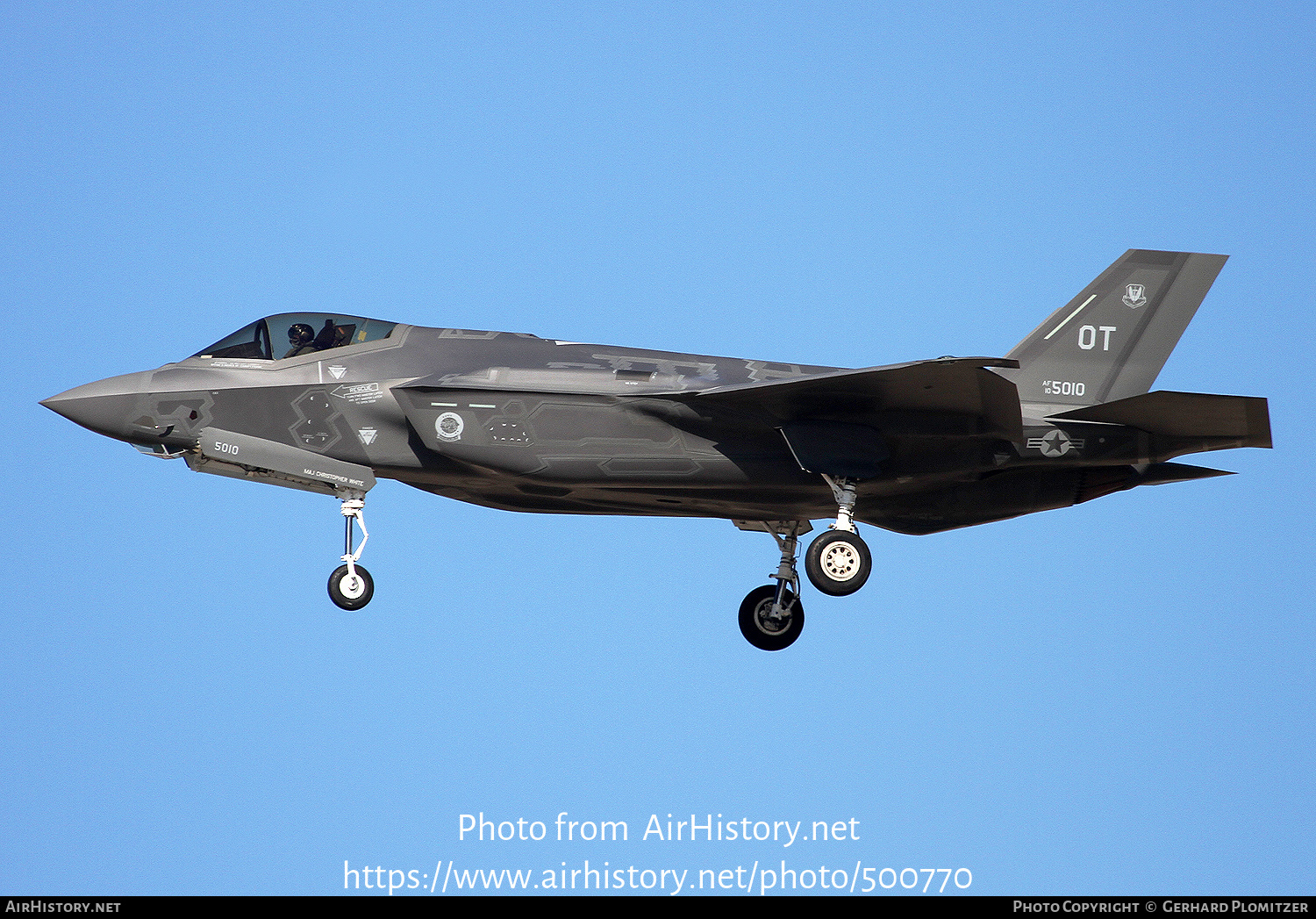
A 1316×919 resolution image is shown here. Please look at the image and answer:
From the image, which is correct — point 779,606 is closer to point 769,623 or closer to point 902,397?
point 769,623

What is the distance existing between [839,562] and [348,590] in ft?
20.7

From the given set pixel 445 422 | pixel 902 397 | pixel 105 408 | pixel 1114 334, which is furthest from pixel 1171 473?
pixel 105 408

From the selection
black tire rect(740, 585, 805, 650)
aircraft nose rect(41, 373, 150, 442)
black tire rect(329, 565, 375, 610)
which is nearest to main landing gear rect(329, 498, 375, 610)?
black tire rect(329, 565, 375, 610)

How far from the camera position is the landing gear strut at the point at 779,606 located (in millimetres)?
24812

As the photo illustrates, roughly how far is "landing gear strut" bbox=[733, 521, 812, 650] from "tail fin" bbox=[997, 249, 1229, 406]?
412 centimetres

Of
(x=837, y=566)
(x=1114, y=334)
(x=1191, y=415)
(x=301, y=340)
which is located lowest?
(x=837, y=566)

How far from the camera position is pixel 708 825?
20.0m

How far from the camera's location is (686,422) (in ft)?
72.3

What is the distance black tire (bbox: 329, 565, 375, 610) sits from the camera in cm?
2252

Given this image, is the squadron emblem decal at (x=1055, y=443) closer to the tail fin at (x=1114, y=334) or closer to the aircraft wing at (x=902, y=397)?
the aircraft wing at (x=902, y=397)

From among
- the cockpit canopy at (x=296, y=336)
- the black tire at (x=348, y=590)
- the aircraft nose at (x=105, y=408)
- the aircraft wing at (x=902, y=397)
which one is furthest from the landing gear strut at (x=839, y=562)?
the aircraft nose at (x=105, y=408)
